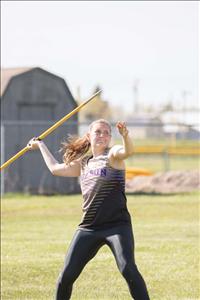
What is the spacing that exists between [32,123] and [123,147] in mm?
18118

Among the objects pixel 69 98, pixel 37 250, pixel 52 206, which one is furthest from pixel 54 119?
pixel 37 250

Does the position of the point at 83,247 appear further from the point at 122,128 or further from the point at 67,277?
the point at 122,128

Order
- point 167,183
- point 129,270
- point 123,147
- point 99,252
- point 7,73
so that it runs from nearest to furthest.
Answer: point 123,147 < point 129,270 < point 99,252 < point 7,73 < point 167,183

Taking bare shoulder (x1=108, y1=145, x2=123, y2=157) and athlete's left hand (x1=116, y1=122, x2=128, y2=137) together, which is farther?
bare shoulder (x1=108, y1=145, x2=123, y2=157)

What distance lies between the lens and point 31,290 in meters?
11.2

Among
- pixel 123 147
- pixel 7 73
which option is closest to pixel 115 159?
pixel 123 147

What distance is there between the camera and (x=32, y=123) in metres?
26.0

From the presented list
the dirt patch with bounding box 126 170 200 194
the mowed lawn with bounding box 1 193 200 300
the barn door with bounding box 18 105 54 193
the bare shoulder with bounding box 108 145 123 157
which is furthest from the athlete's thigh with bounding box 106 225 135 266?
the dirt patch with bounding box 126 170 200 194

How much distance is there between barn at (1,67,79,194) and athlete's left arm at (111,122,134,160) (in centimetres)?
1789

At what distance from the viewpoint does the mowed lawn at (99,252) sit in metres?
11.2

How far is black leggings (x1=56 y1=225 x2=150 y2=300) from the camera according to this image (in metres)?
8.09

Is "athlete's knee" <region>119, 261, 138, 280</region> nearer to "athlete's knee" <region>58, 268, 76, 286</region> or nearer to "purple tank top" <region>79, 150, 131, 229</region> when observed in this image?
"purple tank top" <region>79, 150, 131, 229</region>

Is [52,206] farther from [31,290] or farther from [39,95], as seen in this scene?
[31,290]

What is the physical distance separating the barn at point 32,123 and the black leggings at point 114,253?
57.4ft
